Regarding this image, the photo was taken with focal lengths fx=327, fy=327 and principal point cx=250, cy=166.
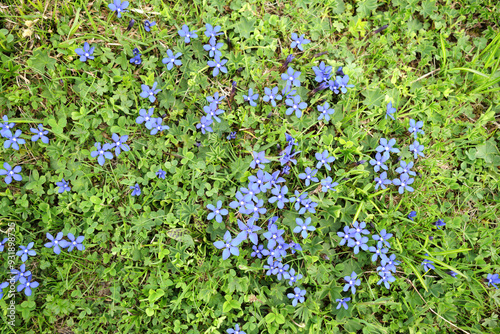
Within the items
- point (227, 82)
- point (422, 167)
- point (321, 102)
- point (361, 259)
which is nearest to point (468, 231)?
point (422, 167)

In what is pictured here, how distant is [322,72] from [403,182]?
150 cm

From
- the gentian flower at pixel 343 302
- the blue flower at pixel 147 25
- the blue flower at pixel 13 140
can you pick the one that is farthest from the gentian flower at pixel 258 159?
the blue flower at pixel 13 140

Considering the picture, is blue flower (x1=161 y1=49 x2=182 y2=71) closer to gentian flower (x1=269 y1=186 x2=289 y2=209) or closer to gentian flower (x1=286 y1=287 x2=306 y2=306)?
gentian flower (x1=269 y1=186 x2=289 y2=209)

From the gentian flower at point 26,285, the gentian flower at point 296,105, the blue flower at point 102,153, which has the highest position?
the gentian flower at point 296,105

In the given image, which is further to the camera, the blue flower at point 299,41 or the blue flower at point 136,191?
the blue flower at point 299,41

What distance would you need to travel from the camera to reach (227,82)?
3732mm

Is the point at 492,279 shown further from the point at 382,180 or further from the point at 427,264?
the point at 382,180

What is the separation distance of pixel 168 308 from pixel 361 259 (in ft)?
6.93

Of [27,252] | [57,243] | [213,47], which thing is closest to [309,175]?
[213,47]

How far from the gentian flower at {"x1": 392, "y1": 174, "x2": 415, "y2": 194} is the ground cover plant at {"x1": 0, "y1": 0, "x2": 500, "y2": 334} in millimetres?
35

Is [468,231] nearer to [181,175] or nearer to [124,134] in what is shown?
[181,175]

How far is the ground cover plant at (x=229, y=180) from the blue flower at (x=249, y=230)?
0.10 feet

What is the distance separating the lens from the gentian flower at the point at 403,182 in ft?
11.6

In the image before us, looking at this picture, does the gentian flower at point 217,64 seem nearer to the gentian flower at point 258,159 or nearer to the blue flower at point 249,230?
the gentian flower at point 258,159
